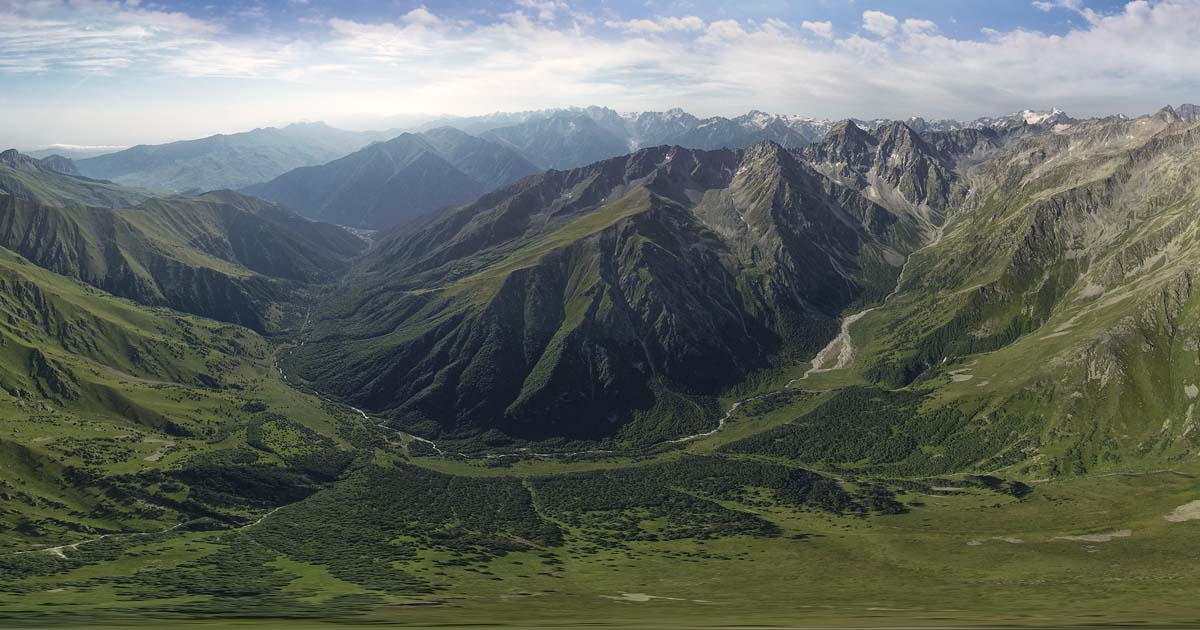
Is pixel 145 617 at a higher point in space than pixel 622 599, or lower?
higher

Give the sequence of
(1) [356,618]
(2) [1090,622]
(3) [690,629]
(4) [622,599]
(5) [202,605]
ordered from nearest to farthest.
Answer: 1. (3) [690,629]
2. (2) [1090,622]
3. (1) [356,618]
4. (5) [202,605]
5. (4) [622,599]

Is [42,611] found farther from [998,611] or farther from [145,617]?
[998,611]

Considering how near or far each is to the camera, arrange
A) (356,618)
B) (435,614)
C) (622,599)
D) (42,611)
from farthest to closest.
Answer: (622,599)
(42,611)
(435,614)
(356,618)

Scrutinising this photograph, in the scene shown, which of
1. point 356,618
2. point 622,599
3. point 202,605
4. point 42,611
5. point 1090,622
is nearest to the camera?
point 1090,622

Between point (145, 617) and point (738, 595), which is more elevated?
point (145, 617)

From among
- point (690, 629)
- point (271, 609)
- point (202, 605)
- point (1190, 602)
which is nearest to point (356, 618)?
point (271, 609)

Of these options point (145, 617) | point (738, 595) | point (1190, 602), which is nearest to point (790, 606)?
point (738, 595)

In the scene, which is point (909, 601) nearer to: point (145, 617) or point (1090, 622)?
point (1090, 622)

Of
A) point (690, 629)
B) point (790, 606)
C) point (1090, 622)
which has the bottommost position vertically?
point (790, 606)

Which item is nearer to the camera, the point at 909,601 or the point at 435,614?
the point at 435,614
